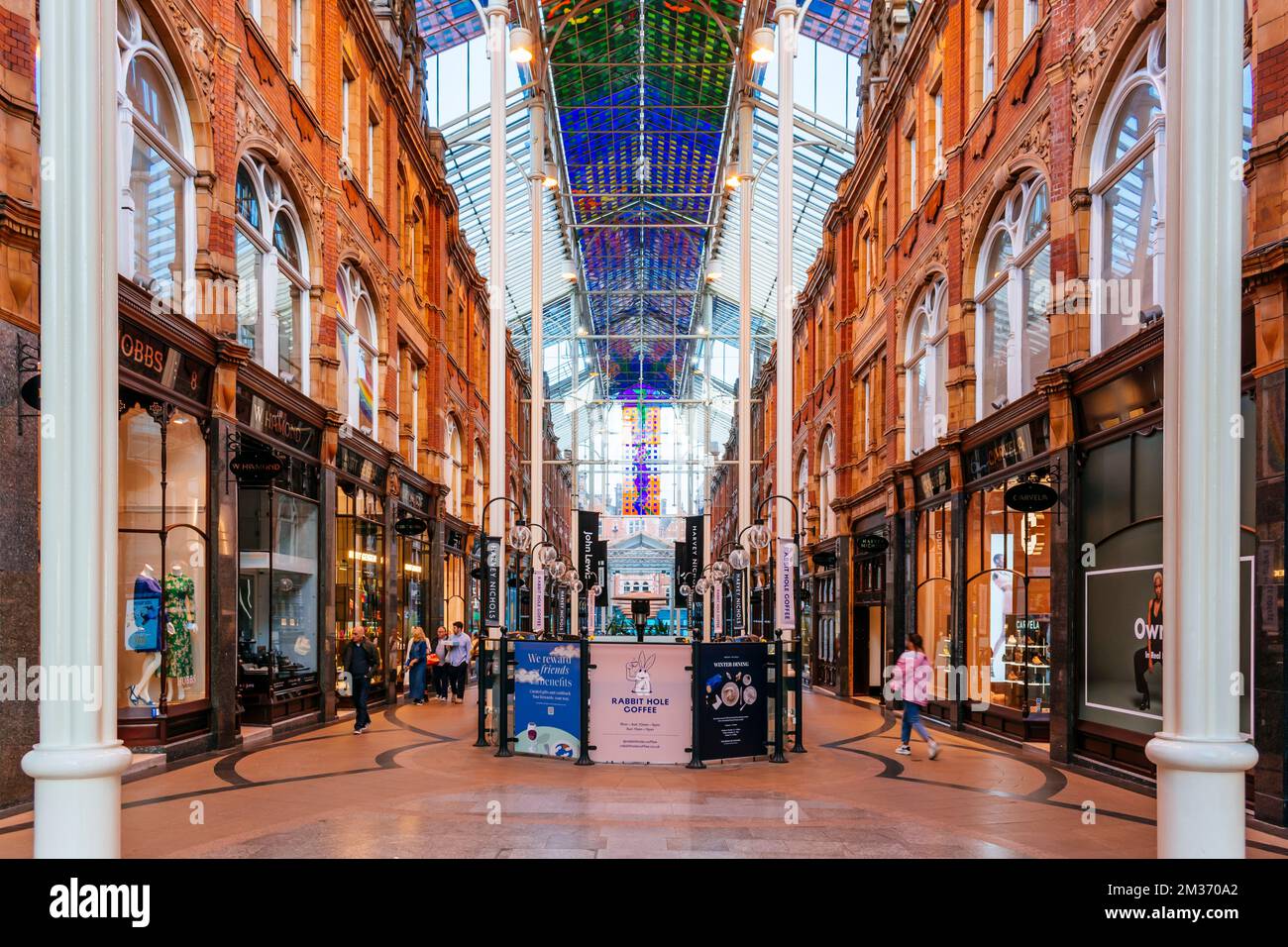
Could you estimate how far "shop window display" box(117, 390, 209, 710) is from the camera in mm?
12266

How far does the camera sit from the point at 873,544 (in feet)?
72.6

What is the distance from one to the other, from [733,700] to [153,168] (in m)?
9.09

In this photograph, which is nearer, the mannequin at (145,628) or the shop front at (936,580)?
the mannequin at (145,628)

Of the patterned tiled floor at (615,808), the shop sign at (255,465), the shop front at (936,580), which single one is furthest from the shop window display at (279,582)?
the shop front at (936,580)

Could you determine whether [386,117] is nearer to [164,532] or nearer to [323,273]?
[323,273]

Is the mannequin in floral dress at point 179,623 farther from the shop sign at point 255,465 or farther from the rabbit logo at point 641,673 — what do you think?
the rabbit logo at point 641,673

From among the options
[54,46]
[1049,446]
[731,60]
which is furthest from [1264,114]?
[731,60]

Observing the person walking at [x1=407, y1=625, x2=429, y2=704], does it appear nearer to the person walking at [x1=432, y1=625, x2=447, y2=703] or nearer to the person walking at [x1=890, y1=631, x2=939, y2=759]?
the person walking at [x1=432, y1=625, x2=447, y2=703]

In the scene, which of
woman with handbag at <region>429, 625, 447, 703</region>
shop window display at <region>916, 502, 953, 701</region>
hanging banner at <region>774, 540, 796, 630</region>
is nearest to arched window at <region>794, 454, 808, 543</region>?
shop window display at <region>916, 502, 953, 701</region>

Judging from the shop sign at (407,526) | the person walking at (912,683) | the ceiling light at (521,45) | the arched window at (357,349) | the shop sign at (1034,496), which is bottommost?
the person walking at (912,683)

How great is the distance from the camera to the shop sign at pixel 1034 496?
1281 centimetres

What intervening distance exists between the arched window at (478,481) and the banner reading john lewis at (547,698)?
19.9m

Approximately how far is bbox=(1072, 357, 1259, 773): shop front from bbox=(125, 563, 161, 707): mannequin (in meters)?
10.6

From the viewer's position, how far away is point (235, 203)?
14.6m
